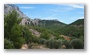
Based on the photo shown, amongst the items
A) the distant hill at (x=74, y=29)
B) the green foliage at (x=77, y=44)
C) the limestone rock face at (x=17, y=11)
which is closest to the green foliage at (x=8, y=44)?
the limestone rock face at (x=17, y=11)

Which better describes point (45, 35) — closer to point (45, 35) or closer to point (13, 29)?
point (45, 35)

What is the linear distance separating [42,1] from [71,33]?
72 cm

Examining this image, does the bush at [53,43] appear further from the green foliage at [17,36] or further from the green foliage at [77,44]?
the green foliage at [17,36]

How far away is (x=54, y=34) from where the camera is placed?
529 centimetres

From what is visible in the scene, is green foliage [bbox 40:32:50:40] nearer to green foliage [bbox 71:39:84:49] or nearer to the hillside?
the hillside

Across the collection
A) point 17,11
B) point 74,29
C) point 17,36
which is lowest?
point 17,36

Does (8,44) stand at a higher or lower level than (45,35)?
lower

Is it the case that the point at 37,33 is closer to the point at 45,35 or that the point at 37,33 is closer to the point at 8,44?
the point at 45,35

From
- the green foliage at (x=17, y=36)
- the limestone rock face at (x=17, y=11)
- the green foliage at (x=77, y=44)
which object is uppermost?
the limestone rock face at (x=17, y=11)

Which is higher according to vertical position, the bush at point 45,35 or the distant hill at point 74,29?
the distant hill at point 74,29

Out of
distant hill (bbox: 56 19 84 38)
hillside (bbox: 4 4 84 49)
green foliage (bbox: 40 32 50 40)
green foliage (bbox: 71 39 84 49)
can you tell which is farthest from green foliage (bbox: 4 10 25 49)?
green foliage (bbox: 71 39 84 49)

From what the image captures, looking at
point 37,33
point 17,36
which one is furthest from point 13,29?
point 37,33

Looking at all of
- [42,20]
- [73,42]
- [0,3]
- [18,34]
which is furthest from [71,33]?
[0,3]

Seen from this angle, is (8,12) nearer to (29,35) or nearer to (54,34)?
(29,35)
